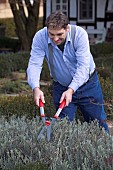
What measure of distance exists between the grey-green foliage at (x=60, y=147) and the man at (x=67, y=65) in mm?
295

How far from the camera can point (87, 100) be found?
517 cm

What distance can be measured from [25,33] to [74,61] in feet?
41.7

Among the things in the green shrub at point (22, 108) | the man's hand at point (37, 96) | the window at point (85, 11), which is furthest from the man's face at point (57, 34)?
the window at point (85, 11)

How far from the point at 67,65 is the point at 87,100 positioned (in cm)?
51

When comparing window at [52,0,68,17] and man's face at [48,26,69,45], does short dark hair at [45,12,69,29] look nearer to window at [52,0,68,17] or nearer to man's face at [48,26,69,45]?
man's face at [48,26,69,45]

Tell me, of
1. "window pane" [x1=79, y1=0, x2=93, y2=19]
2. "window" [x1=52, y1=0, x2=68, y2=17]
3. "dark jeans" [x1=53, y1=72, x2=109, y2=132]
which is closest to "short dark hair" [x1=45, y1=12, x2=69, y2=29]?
"dark jeans" [x1=53, y1=72, x2=109, y2=132]

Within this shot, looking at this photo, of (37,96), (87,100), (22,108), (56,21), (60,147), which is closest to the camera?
(60,147)

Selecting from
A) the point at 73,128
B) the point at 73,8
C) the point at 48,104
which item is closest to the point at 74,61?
the point at 73,128

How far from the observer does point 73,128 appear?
4.68m

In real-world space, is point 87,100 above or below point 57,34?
below

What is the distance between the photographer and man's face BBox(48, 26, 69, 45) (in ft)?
14.5

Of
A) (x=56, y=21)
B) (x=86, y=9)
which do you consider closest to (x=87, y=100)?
(x=56, y=21)

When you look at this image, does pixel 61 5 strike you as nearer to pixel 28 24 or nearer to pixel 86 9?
pixel 86 9

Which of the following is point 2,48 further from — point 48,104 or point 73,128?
point 73,128
